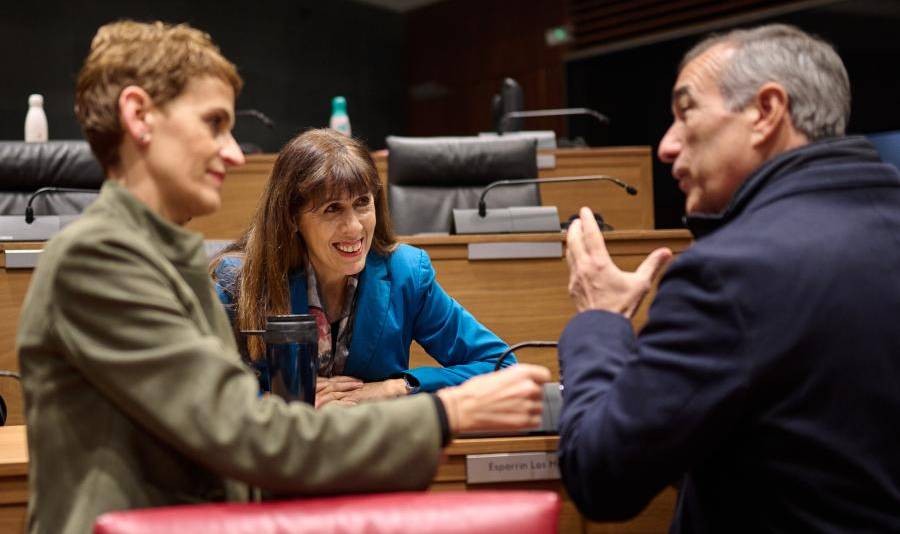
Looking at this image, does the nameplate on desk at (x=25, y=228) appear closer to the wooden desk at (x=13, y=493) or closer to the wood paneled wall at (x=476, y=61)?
the wooden desk at (x=13, y=493)

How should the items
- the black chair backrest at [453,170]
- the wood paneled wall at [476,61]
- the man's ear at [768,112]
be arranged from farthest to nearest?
the wood paneled wall at [476,61] → the black chair backrest at [453,170] → the man's ear at [768,112]

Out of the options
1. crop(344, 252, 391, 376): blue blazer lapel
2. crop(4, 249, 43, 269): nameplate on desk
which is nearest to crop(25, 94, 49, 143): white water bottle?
crop(4, 249, 43, 269): nameplate on desk

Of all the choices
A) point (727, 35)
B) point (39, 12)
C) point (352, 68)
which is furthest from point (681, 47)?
point (727, 35)

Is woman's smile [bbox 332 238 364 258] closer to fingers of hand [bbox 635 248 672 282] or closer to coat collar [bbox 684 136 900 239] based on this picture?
fingers of hand [bbox 635 248 672 282]

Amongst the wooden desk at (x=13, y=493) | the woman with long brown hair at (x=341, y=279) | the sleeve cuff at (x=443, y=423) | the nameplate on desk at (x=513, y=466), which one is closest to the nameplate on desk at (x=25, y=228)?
the woman with long brown hair at (x=341, y=279)

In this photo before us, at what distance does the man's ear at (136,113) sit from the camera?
1.00 metres

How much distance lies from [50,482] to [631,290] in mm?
687

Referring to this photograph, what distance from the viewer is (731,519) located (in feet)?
3.43

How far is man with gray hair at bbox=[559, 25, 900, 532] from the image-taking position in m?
0.98

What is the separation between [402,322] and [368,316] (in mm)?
89

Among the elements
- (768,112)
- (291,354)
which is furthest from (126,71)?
(768,112)

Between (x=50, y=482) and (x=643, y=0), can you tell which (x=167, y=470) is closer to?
(x=50, y=482)

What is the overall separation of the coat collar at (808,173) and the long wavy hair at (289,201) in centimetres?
100

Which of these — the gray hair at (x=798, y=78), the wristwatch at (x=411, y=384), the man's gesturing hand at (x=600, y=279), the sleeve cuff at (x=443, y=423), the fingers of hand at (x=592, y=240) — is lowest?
the wristwatch at (x=411, y=384)
